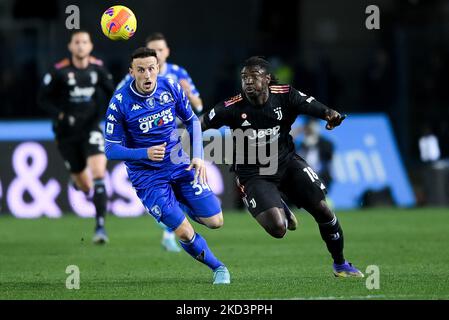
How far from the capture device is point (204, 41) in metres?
23.8

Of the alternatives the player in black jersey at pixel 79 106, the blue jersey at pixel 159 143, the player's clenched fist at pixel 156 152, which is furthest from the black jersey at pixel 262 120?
the player in black jersey at pixel 79 106

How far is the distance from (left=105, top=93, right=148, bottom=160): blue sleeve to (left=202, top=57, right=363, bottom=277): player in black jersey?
0.88 m

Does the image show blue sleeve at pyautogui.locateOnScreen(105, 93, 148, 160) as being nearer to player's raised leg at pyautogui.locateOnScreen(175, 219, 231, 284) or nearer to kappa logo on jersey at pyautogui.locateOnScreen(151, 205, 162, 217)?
kappa logo on jersey at pyautogui.locateOnScreen(151, 205, 162, 217)

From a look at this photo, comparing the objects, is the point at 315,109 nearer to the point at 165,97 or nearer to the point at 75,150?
the point at 165,97

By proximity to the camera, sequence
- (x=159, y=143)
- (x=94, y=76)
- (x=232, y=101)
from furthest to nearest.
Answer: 1. (x=94, y=76)
2. (x=232, y=101)
3. (x=159, y=143)

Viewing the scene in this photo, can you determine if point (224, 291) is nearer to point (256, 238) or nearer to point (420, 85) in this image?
point (256, 238)

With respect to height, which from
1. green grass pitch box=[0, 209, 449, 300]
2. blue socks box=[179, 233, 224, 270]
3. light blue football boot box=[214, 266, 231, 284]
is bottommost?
green grass pitch box=[0, 209, 449, 300]

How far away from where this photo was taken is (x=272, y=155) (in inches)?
435

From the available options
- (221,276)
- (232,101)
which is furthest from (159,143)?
(221,276)

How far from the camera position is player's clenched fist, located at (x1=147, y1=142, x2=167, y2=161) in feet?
33.8

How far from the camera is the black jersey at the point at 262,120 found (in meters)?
10.9

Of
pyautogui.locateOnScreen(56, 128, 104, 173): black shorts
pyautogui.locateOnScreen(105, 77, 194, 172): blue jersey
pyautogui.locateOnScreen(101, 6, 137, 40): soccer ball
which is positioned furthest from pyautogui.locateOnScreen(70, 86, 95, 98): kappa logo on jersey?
pyautogui.locateOnScreen(105, 77, 194, 172): blue jersey

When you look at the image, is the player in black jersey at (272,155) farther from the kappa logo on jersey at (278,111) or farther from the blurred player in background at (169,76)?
the blurred player in background at (169,76)

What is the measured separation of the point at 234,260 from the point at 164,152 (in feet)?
9.69
